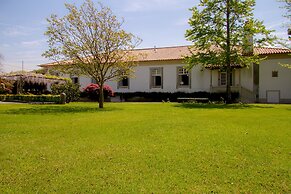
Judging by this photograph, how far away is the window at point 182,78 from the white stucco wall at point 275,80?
292 inches

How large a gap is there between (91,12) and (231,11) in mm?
11277

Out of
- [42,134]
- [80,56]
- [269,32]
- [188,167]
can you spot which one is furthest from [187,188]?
[269,32]

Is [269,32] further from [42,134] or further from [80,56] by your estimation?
[42,134]

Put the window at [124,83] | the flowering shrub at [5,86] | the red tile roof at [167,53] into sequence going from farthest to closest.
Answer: the window at [124,83]
the red tile roof at [167,53]
the flowering shrub at [5,86]

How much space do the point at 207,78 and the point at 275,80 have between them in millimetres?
6429

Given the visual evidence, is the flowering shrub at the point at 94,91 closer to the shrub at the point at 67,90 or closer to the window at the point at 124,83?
the shrub at the point at 67,90

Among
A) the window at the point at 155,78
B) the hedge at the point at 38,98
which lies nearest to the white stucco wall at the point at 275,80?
the window at the point at 155,78

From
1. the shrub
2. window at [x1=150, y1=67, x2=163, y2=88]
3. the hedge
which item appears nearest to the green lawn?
the hedge

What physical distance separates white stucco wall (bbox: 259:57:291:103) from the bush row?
2.77 meters

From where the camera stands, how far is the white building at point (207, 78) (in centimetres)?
2664

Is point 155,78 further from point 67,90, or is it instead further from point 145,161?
point 145,161

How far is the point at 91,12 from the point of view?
1755 centimetres

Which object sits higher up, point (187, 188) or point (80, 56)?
point (80, 56)

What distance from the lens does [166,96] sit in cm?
3008
